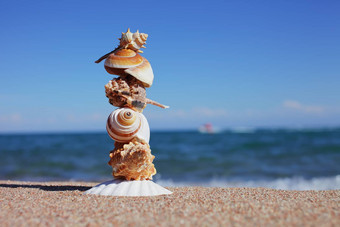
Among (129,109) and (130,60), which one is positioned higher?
(130,60)

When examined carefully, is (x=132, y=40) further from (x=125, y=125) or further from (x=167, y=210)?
(x=167, y=210)

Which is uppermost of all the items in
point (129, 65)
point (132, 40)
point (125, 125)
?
point (132, 40)

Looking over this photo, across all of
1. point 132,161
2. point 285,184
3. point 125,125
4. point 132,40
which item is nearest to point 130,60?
point 132,40

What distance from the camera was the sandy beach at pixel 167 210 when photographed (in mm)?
3400

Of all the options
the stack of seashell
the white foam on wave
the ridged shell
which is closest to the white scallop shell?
the stack of seashell

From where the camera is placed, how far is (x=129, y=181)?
16.4ft

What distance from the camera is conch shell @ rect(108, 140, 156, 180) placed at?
16.0 feet

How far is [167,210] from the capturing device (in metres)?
3.86

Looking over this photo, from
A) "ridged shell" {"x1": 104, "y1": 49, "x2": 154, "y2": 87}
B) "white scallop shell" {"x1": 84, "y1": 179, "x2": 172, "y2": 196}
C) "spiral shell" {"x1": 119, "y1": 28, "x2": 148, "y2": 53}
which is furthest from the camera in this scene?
"spiral shell" {"x1": 119, "y1": 28, "x2": 148, "y2": 53}

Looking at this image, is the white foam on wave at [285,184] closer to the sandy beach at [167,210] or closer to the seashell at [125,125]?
the sandy beach at [167,210]

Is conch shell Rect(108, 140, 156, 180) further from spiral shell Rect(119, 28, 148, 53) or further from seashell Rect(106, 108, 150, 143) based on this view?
spiral shell Rect(119, 28, 148, 53)

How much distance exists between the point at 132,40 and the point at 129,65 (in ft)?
1.72

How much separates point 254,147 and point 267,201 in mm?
18942

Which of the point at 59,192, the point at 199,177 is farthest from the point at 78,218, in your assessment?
the point at 199,177
